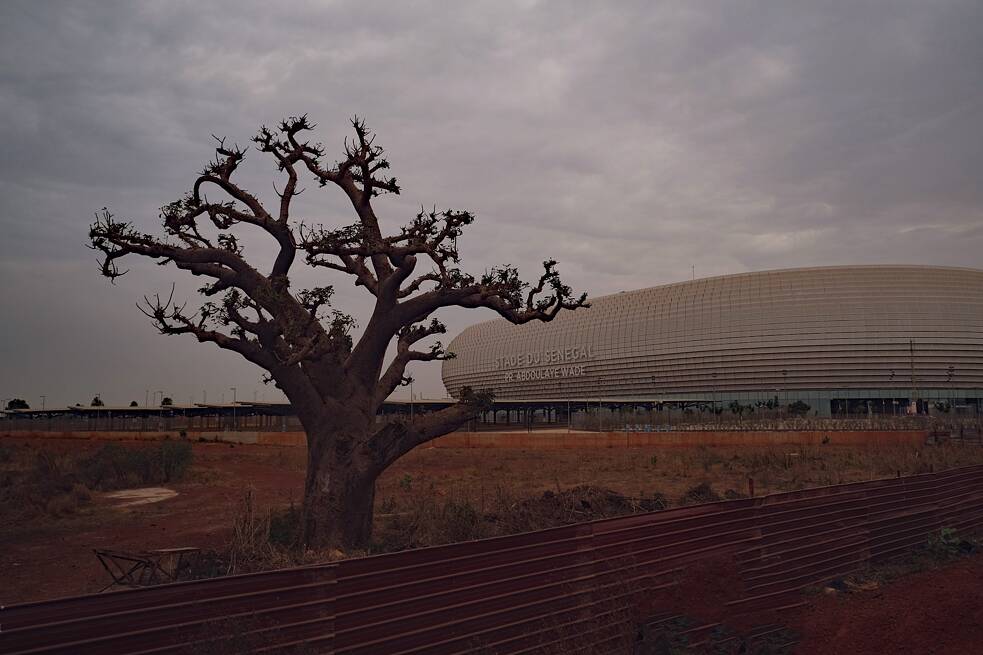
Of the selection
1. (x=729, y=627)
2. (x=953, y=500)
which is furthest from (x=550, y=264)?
(x=953, y=500)

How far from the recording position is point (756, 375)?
320ft

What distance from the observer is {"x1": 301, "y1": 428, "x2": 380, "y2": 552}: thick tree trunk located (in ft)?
39.6

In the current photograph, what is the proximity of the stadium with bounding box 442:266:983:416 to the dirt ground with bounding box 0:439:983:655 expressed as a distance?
5630cm

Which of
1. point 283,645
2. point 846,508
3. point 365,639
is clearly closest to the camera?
point 283,645

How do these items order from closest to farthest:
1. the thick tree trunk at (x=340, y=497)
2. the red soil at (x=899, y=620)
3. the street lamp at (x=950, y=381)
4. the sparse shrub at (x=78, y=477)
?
the red soil at (x=899, y=620) → the thick tree trunk at (x=340, y=497) → the sparse shrub at (x=78, y=477) → the street lamp at (x=950, y=381)

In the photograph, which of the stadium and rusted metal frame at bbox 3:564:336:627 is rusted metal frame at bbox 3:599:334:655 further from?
the stadium

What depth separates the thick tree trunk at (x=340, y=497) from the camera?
1208cm

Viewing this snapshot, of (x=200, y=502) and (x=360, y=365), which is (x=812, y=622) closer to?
(x=360, y=365)

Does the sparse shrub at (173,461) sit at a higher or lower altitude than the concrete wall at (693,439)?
higher

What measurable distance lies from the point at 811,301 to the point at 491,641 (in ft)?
329

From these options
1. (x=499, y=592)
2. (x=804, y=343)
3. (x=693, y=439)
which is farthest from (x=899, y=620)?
(x=804, y=343)

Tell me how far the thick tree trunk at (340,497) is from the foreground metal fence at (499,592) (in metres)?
4.90

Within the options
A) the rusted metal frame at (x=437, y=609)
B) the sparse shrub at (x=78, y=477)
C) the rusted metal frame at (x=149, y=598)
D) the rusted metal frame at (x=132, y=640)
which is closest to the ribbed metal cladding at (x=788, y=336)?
the sparse shrub at (x=78, y=477)

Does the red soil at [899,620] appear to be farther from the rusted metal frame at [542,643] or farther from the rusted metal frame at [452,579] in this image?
the rusted metal frame at [452,579]
